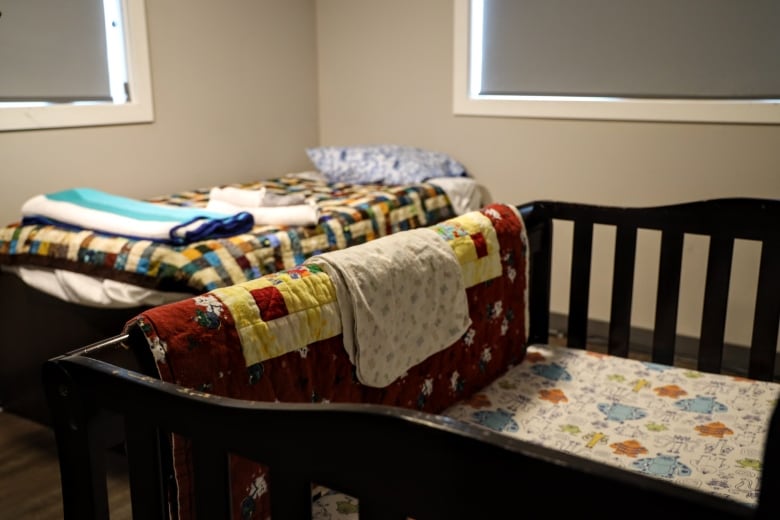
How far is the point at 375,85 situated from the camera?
384 centimetres

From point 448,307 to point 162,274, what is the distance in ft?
2.92

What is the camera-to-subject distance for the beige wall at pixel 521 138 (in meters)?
2.96

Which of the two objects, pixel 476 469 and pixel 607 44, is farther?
pixel 607 44

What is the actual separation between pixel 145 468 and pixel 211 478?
130mm

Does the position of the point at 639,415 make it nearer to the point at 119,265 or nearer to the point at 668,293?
the point at 668,293

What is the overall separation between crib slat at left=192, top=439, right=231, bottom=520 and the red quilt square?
0.40 m

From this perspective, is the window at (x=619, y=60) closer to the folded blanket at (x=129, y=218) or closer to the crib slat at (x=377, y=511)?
the folded blanket at (x=129, y=218)

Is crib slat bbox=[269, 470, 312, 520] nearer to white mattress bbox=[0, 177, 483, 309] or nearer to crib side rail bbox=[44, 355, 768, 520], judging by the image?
crib side rail bbox=[44, 355, 768, 520]

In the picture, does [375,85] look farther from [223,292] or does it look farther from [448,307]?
[223,292]

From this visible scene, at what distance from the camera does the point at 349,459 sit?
85 cm

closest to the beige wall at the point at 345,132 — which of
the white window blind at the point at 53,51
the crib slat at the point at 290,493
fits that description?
the white window blind at the point at 53,51

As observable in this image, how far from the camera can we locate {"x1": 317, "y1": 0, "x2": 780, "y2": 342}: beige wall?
117 inches

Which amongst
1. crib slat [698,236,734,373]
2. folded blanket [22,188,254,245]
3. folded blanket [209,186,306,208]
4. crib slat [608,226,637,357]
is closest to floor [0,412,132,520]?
folded blanket [22,188,254,245]

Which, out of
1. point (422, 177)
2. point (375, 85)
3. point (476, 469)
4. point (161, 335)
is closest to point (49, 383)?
point (161, 335)
